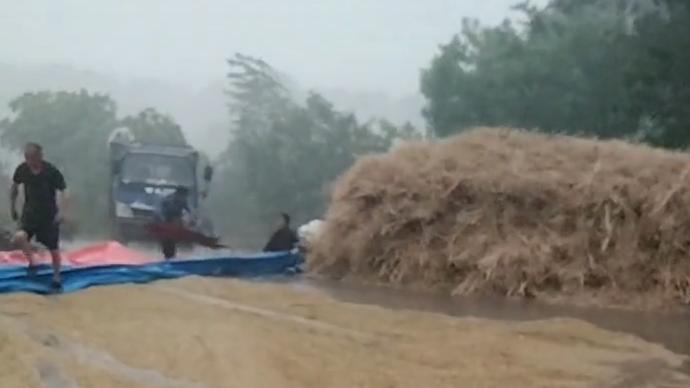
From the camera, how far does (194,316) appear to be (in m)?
8.52

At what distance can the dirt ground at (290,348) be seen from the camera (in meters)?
6.25

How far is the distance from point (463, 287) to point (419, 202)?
1361 mm

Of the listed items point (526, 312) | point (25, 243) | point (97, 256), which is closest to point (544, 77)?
point (97, 256)

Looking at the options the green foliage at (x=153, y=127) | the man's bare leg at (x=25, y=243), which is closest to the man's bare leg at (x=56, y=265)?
the man's bare leg at (x=25, y=243)

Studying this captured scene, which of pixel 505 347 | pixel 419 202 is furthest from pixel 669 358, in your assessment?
pixel 419 202

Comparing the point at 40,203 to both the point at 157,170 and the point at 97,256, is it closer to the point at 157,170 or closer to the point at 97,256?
the point at 97,256

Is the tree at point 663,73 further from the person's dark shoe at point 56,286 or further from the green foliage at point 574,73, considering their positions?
the person's dark shoe at point 56,286

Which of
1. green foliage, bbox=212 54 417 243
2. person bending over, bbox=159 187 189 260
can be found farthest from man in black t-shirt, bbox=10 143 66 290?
green foliage, bbox=212 54 417 243

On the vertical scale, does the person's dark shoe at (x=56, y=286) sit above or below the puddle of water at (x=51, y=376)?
above

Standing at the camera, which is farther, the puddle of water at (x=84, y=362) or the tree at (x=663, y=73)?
the tree at (x=663, y=73)

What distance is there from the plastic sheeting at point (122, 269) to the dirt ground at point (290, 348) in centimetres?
59

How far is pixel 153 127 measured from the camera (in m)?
28.1

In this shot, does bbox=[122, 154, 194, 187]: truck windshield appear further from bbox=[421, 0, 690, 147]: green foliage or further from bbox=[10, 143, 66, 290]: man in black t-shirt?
bbox=[10, 143, 66, 290]: man in black t-shirt

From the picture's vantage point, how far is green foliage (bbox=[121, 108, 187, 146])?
2781 cm
